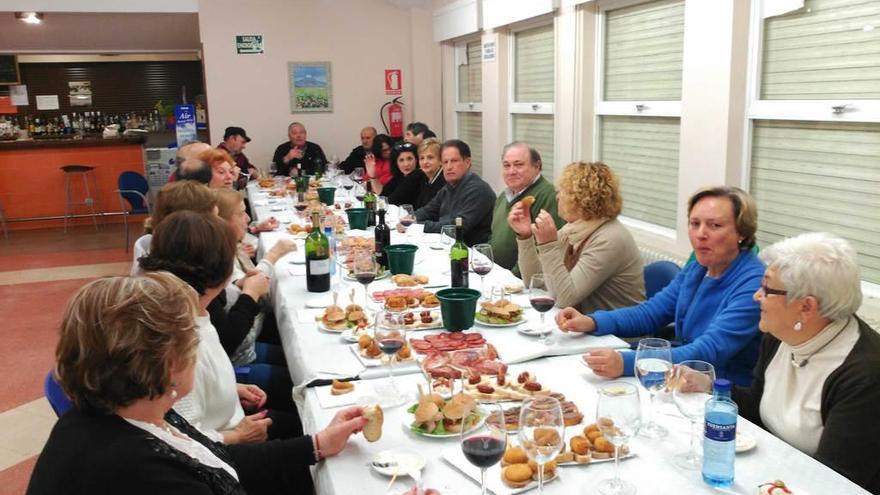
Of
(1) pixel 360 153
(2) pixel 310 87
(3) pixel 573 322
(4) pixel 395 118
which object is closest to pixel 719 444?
(3) pixel 573 322

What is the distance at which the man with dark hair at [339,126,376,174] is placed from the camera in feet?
26.6

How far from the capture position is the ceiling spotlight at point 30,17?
8898 millimetres

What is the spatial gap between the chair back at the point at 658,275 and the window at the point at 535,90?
261cm

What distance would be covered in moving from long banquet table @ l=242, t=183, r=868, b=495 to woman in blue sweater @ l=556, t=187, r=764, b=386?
153 mm

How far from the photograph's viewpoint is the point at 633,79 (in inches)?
187

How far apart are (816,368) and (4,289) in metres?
6.82

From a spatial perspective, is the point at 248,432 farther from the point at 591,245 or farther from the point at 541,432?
the point at 591,245

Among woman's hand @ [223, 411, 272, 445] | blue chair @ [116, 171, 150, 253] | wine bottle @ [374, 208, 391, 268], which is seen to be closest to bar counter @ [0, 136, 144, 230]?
blue chair @ [116, 171, 150, 253]

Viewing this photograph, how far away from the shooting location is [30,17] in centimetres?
900

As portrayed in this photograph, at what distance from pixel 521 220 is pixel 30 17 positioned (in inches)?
341

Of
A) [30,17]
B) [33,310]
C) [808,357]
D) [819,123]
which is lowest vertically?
[33,310]

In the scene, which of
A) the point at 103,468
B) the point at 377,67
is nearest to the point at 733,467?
the point at 103,468

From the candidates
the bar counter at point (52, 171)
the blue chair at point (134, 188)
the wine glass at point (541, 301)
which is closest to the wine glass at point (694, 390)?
the wine glass at point (541, 301)

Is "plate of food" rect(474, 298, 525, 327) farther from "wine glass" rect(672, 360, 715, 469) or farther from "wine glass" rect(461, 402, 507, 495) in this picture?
"wine glass" rect(461, 402, 507, 495)
